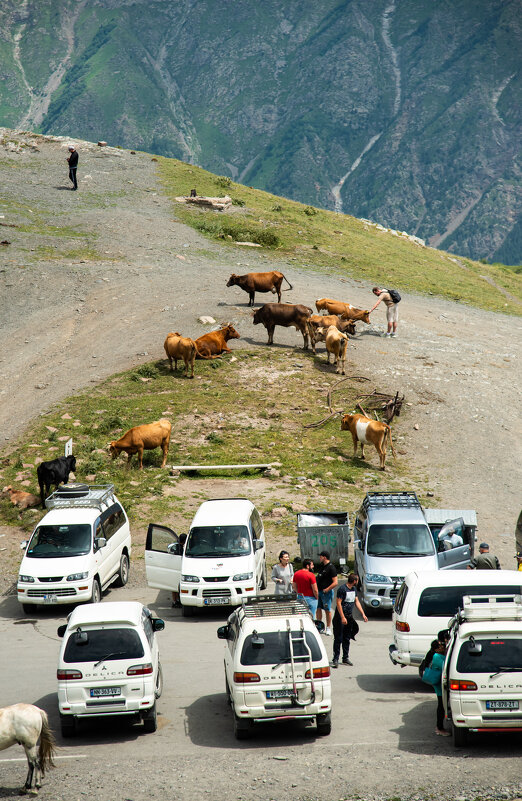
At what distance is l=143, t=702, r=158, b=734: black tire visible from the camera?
12.6m

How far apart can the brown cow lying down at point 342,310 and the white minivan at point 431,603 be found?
24.4 metres

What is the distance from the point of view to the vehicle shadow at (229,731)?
12242mm

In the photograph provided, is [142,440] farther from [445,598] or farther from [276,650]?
[276,650]

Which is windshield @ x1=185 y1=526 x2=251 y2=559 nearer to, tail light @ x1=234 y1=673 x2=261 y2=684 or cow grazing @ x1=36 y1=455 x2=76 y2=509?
cow grazing @ x1=36 y1=455 x2=76 y2=509

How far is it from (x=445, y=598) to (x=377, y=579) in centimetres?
438

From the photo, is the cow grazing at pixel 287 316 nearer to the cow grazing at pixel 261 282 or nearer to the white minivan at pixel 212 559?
the cow grazing at pixel 261 282

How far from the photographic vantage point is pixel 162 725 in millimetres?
13055

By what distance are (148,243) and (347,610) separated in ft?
123

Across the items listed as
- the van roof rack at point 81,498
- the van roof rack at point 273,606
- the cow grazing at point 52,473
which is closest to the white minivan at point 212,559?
the van roof rack at point 81,498

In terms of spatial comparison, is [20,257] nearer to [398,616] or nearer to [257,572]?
[257,572]

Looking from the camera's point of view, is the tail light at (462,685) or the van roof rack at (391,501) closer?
the tail light at (462,685)

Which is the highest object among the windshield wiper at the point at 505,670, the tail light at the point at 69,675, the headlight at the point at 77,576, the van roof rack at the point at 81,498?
the windshield wiper at the point at 505,670

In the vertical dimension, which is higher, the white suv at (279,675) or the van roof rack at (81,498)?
the white suv at (279,675)

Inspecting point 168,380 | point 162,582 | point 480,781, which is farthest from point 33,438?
point 480,781
